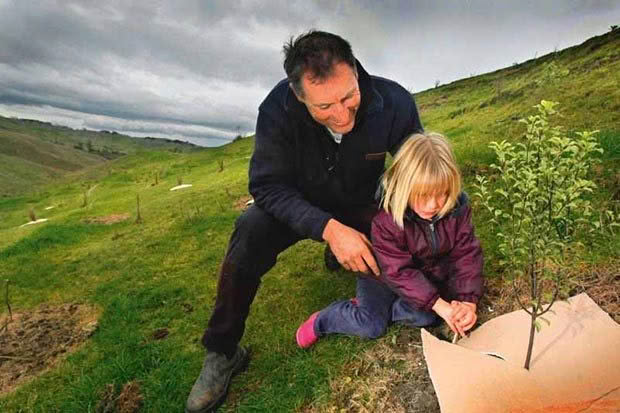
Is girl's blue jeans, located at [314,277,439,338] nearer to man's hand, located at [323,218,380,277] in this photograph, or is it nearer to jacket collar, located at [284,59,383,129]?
man's hand, located at [323,218,380,277]

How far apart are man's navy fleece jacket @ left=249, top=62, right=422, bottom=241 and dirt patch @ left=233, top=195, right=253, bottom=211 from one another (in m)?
7.56

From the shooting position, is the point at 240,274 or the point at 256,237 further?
the point at 256,237

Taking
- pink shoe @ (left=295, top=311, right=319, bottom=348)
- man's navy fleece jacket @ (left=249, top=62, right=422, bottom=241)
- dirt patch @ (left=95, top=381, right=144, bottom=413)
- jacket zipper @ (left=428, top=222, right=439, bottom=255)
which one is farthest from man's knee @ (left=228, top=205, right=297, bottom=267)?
dirt patch @ (left=95, top=381, right=144, bottom=413)

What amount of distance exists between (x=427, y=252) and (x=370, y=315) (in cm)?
77

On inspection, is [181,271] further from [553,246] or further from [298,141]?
[553,246]

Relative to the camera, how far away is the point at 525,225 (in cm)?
345

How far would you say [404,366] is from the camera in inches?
133

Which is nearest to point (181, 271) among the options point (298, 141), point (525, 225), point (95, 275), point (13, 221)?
point (95, 275)

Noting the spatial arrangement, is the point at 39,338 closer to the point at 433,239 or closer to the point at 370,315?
the point at 370,315

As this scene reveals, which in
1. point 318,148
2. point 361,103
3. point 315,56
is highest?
point 315,56

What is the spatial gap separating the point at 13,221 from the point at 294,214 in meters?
27.9

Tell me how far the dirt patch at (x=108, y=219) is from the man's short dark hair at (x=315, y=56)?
1269 centimetres

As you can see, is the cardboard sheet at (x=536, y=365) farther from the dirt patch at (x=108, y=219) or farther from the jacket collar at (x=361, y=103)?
the dirt patch at (x=108, y=219)

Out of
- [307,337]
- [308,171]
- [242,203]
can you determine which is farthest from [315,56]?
[242,203]
